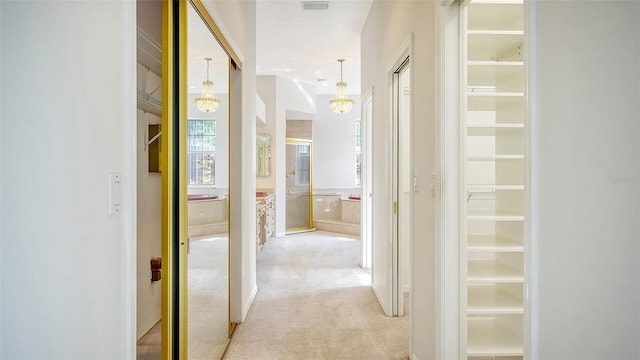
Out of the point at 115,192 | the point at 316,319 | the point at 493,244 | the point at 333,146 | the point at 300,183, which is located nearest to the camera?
the point at 115,192

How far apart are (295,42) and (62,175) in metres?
4.86

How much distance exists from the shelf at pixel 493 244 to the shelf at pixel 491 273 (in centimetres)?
16

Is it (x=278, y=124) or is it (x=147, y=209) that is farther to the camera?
(x=278, y=124)

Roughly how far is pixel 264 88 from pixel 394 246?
17.0ft

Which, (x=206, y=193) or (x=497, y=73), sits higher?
(x=497, y=73)

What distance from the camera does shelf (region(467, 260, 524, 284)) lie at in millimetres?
2184

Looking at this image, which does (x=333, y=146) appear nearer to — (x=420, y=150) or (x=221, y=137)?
(x=221, y=137)

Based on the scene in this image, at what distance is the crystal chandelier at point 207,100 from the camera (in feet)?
7.36

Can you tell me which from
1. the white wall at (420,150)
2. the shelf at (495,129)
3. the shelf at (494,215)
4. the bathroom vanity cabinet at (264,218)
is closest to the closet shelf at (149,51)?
the white wall at (420,150)

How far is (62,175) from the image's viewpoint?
0.94 metres

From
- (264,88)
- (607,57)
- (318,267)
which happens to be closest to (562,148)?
(607,57)

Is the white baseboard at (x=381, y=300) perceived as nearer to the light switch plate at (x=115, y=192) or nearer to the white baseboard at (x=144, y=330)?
the white baseboard at (x=144, y=330)

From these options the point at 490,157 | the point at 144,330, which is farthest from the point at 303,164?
the point at 490,157

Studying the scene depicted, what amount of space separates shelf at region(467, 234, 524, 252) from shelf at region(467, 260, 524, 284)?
16 cm
